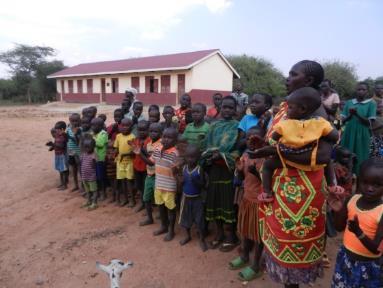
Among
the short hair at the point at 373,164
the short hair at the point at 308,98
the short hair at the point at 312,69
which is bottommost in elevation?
the short hair at the point at 373,164

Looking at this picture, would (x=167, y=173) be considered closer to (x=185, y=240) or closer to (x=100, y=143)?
(x=185, y=240)

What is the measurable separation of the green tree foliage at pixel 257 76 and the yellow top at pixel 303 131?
2713 centimetres

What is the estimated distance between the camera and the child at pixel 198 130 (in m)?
3.75

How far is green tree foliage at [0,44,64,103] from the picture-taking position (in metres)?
33.8

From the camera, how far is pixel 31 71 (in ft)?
116

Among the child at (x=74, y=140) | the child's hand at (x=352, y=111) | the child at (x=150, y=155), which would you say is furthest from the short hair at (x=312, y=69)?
the child at (x=74, y=140)

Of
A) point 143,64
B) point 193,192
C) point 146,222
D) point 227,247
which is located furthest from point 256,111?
point 143,64

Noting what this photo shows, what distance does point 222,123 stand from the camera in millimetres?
3480

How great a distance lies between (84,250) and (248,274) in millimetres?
1864

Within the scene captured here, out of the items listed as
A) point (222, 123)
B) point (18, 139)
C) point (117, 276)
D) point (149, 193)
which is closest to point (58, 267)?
point (149, 193)

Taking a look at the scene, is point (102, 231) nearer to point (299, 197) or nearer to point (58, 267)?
point (58, 267)

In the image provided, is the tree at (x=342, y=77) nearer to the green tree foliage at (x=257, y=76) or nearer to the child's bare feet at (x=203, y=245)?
the green tree foliage at (x=257, y=76)

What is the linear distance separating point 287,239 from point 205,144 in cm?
179

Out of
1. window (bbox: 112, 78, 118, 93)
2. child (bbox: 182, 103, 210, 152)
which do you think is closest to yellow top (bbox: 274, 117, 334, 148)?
child (bbox: 182, 103, 210, 152)
